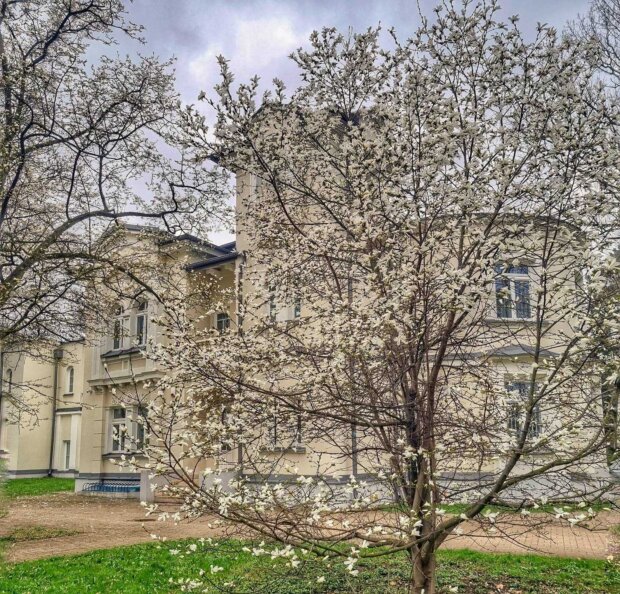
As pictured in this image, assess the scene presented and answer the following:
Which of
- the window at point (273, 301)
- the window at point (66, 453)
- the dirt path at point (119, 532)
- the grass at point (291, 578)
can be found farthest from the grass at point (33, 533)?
the window at point (66, 453)

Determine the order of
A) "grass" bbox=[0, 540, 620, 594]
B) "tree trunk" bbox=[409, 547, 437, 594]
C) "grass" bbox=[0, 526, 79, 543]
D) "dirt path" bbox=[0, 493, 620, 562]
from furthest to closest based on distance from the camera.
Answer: "grass" bbox=[0, 526, 79, 543], "dirt path" bbox=[0, 493, 620, 562], "grass" bbox=[0, 540, 620, 594], "tree trunk" bbox=[409, 547, 437, 594]

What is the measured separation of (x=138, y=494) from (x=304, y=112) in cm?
1836

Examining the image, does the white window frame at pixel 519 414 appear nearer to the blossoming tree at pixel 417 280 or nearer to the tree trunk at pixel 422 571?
the blossoming tree at pixel 417 280

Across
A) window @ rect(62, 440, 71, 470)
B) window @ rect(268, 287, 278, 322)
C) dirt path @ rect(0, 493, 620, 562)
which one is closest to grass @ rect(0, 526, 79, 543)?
dirt path @ rect(0, 493, 620, 562)

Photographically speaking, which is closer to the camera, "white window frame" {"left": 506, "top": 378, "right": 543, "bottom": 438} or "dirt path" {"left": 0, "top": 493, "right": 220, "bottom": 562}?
"white window frame" {"left": 506, "top": 378, "right": 543, "bottom": 438}

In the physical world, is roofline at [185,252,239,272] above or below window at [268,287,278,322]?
above

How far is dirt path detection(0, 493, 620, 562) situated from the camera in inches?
381

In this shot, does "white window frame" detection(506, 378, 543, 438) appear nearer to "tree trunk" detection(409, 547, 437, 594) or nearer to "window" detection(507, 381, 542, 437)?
"window" detection(507, 381, 542, 437)

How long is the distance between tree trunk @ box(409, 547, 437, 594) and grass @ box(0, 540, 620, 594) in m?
1.33

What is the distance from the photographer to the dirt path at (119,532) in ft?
31.8

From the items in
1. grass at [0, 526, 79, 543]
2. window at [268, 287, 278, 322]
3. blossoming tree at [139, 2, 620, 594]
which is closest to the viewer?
blossoming tree at [139, 2, 620, 594]

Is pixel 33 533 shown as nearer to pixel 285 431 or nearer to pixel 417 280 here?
pixel 285 431

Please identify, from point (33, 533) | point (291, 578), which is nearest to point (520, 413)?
point (291, 578)

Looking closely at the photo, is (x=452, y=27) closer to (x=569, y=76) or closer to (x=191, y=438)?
(x=569, y=76)
